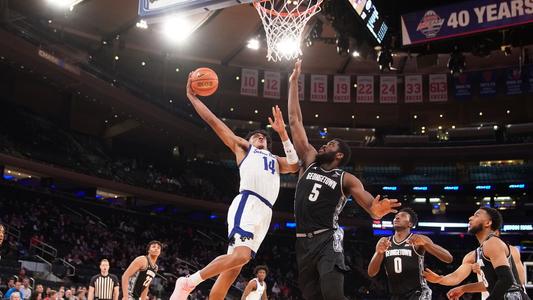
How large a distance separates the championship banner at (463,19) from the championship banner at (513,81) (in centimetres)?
1526

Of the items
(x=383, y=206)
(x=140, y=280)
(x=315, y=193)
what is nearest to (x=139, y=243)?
(x=140, y=280)

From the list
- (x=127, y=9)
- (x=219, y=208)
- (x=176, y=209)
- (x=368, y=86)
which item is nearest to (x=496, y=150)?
(x=368, y=86)

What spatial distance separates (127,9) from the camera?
77.9 ft

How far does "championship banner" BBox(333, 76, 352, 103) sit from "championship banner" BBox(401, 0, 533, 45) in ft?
48.2

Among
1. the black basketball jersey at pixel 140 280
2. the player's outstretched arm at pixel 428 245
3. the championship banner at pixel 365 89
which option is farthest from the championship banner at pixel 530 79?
the player's outstretched arm at pixel 428 245

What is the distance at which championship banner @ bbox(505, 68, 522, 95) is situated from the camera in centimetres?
2856

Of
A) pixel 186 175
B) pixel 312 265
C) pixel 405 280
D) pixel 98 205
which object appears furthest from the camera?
pixel 186 175

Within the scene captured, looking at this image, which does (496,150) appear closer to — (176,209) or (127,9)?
(176,209)

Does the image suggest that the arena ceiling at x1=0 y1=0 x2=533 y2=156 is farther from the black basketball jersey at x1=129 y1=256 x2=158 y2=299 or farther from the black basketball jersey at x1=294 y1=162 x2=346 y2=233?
the black basketball jersey at x1=294 y1=162 x2=346 y2=233

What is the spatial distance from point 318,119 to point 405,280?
2738 centimetres

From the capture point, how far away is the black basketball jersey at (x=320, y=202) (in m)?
5.75

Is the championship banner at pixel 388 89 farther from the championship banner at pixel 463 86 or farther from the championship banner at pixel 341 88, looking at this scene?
the championship banner at pixel 463 86

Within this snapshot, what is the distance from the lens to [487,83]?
29.4 meters

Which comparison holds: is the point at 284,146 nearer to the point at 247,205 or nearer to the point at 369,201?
the point at 247,205
